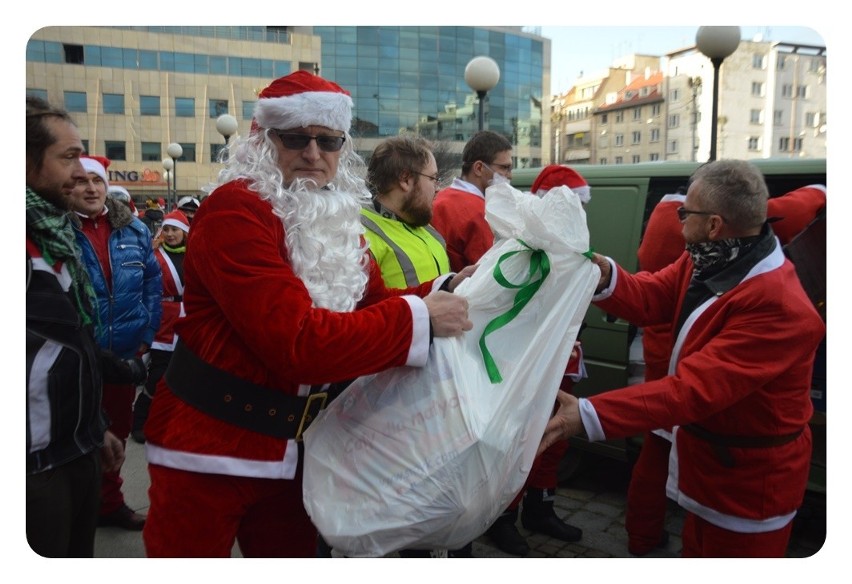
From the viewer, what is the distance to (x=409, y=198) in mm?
3076

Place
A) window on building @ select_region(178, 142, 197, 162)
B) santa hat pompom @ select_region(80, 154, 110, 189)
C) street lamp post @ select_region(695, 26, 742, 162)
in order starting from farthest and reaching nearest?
window on building @ select_region(178, 142, 197, 162), santa hat pompom @ select_region(80, 154, 110, 189), street lamp post @ select_region(695, 26, 742, 162)

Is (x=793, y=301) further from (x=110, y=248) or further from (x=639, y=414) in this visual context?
(x=110, y=248)

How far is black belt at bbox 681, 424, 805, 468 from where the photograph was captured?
2262 millimetres

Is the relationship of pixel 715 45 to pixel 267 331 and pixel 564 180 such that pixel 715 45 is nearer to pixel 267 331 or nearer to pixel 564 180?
pixel 564 180

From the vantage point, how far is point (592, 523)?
3838mm

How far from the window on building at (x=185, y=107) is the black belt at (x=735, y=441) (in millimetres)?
35244

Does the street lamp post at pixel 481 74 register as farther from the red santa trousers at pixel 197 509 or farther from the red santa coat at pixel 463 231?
the red santa trousers at pixel 197 509

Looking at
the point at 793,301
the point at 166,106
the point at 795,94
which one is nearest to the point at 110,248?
the point at 793,301

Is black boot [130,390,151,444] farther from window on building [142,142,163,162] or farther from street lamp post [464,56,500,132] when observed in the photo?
window on building [142,142,163,162]

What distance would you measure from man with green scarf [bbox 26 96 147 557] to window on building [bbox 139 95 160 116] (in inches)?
1415

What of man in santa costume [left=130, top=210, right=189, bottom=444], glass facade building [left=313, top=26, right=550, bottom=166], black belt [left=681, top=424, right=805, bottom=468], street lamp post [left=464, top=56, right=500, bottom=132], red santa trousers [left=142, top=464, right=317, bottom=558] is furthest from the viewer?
glass facade building [left=313, top=26, right=550, bottom=166]

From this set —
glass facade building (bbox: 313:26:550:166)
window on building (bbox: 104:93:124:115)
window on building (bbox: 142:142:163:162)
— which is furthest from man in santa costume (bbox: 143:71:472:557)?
glass facade building (bbox: 313:26:550:166)

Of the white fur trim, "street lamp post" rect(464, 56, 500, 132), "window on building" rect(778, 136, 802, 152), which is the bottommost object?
the white fur trim

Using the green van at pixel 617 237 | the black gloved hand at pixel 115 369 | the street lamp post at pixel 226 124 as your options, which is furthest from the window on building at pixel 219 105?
the black gloved hand at pixel 115 369
